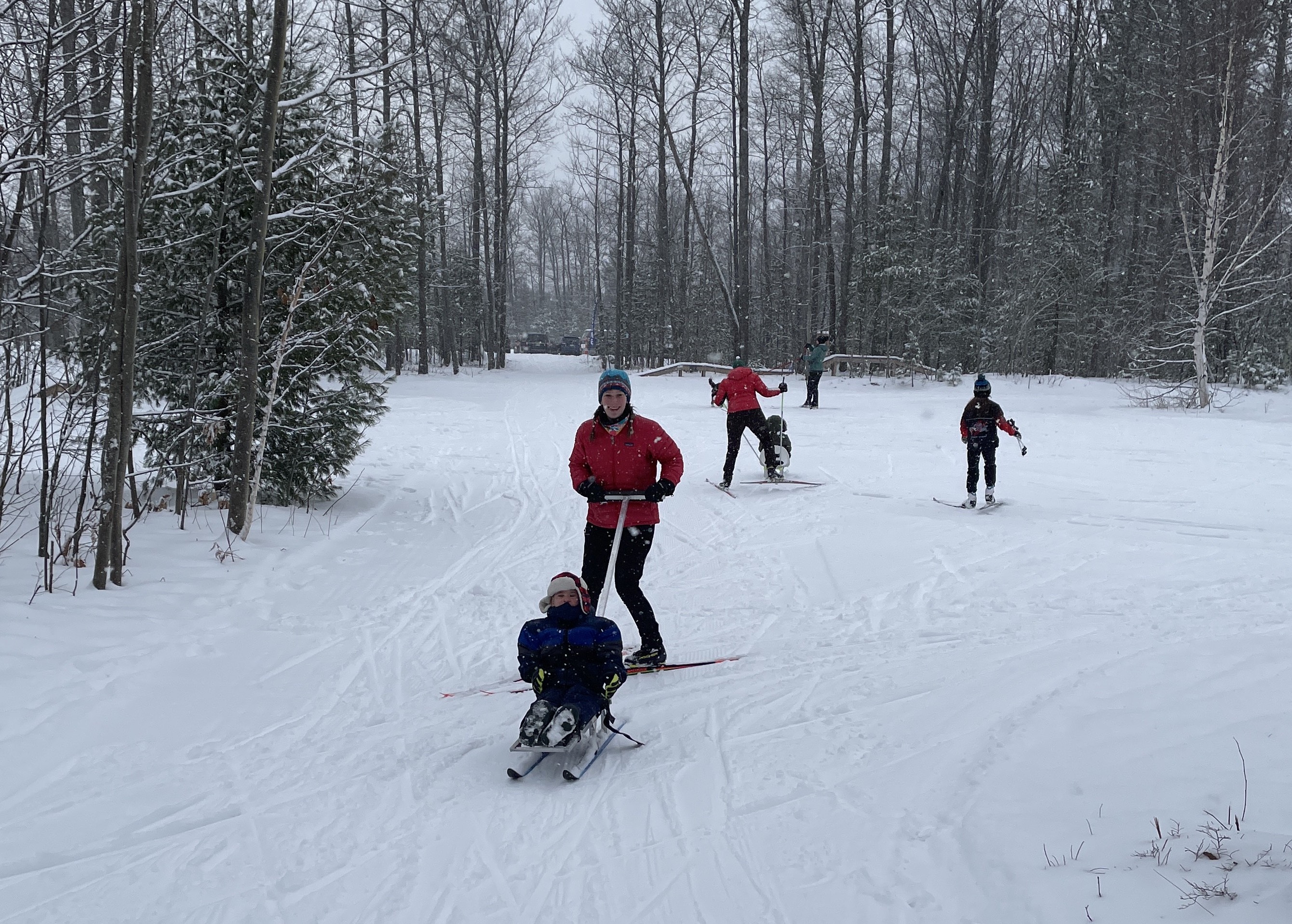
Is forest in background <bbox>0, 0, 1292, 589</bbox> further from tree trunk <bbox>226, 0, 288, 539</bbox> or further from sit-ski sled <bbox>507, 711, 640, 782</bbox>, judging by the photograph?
sit-ski sled <bbox>507, 711, 640, 782</bbox>

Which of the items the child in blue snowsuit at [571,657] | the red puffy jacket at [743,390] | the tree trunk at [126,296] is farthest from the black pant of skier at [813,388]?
the child in blue snowsuit at [571,657]

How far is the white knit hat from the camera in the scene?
15.1 feet

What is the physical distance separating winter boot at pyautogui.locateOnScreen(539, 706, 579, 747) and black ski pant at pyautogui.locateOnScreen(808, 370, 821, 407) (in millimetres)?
18304

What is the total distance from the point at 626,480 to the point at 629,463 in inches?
4.6

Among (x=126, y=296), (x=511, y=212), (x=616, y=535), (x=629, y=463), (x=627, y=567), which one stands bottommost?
(x=627, y=567)

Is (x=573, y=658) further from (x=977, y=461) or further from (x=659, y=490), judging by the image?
(x=977, y=461)

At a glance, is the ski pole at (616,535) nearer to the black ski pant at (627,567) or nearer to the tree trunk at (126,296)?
the black ski pant at (627,567)

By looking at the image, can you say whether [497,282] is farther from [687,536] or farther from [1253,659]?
[1253,659]

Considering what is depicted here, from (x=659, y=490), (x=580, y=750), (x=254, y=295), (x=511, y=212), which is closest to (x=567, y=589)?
(x=580, y=750)

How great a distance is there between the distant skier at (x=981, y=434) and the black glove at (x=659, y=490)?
609 cm

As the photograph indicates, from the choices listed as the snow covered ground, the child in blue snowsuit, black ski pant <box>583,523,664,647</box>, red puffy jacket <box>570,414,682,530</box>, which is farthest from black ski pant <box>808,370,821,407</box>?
the child in blue snowsuit

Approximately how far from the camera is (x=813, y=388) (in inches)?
861

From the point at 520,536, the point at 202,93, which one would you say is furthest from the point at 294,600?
the point at 202,93

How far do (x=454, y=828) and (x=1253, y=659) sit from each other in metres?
4.87
